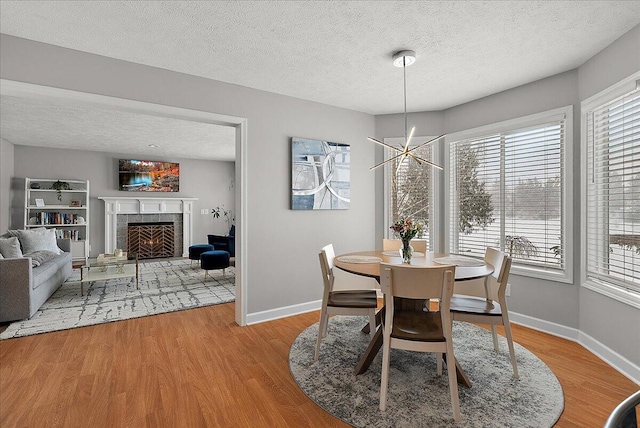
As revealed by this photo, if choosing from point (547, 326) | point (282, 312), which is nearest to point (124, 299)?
point (282, 312)

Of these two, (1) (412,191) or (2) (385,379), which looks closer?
(2) (385,379)

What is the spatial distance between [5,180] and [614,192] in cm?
892

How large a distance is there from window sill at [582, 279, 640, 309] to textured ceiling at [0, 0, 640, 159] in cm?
194

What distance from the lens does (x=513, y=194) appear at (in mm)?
3482

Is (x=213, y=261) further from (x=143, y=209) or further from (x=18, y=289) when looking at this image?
(x=143, y=209)

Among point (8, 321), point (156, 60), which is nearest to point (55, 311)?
point (8, 321)

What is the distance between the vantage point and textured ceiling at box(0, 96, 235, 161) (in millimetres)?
4332

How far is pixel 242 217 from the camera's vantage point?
3.37m

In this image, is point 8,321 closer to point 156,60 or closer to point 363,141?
point 156,60

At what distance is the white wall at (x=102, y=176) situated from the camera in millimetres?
6457

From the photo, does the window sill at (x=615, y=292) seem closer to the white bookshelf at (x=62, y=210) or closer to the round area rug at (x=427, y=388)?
the round area rug at (x=427, y=388)

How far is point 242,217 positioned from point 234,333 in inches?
46.4

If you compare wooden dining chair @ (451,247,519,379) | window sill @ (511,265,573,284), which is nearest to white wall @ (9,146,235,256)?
window sill @ (511,265,573,284)

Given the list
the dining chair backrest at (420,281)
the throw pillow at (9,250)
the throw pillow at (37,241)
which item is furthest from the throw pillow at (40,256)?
the dining chair backrest at (420,281)
